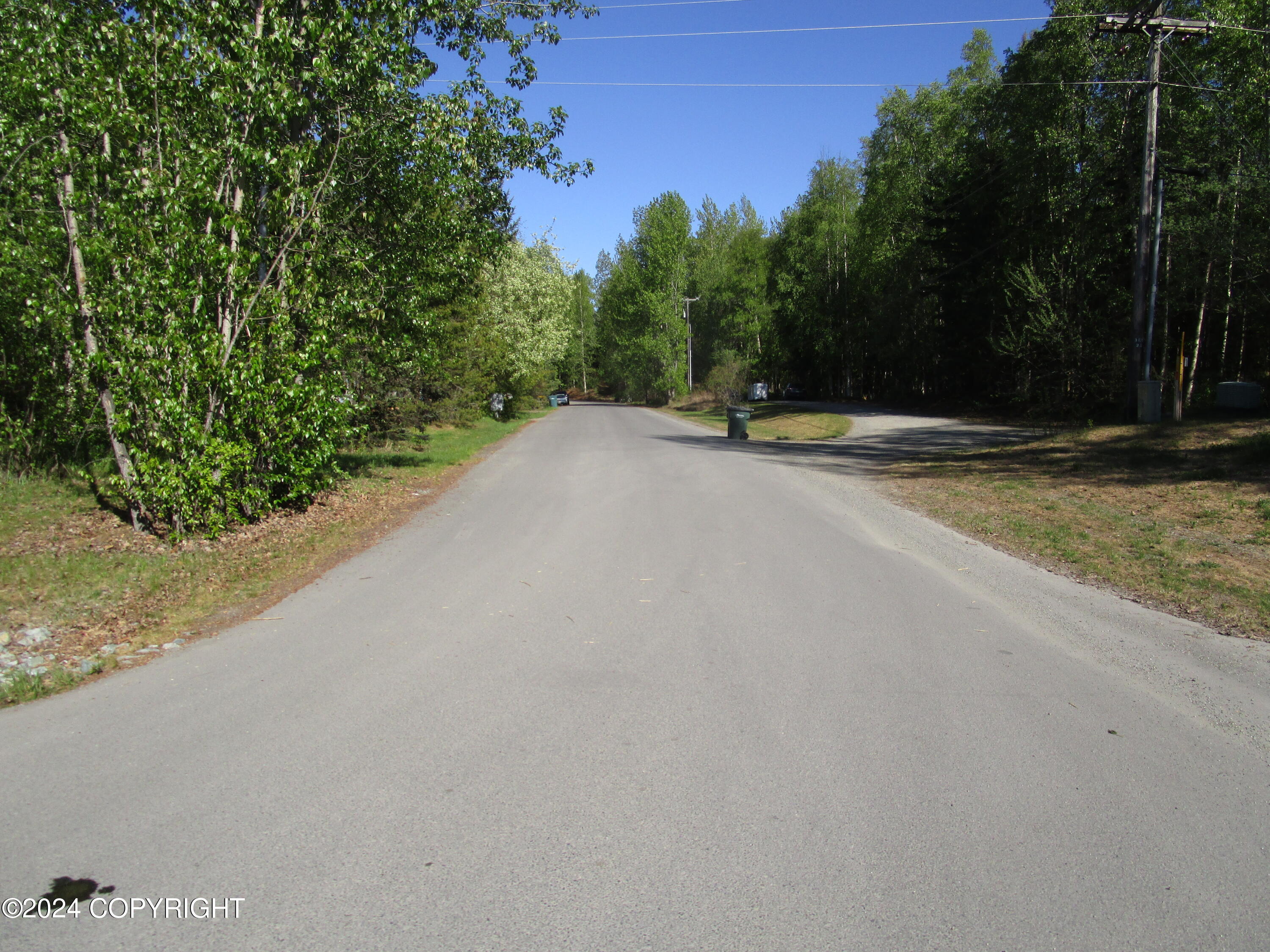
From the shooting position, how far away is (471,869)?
123 inches

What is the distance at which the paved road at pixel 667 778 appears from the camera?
287 cm

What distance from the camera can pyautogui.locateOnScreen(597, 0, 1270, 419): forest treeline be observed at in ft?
73.1

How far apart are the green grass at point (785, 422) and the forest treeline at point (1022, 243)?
236 inches

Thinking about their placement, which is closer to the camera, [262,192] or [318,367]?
[262,192]

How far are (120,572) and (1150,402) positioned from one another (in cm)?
1986

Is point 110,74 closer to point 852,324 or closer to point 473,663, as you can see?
point 473,663

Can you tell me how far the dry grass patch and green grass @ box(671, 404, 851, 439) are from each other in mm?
9904

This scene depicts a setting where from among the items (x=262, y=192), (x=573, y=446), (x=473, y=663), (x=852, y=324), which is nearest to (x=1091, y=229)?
(x=573, y=446)

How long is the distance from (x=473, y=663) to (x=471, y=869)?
7.69 ft
